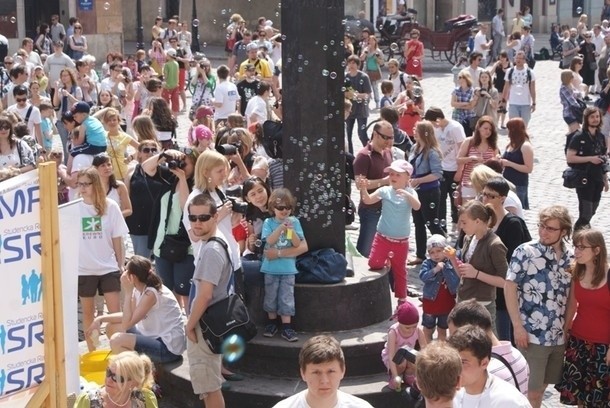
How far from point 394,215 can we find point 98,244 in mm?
2343

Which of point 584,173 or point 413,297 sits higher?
point 584,173

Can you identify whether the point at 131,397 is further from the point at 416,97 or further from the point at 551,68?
the point at 551,68

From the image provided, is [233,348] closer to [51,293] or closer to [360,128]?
[51,293]

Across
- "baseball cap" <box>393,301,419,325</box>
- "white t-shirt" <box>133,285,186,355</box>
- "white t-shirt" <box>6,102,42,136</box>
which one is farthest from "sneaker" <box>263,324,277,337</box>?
"white t-shirt" <box>6,102,42,136</box>

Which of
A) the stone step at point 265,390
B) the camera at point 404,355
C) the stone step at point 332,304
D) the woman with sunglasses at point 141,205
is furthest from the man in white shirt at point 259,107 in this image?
the camera at point 404,355

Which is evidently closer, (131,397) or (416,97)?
(131,397)

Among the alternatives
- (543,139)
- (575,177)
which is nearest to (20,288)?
(575,177)

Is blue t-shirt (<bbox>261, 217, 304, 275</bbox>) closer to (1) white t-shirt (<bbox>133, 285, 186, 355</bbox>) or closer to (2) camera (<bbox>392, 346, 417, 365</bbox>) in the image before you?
(1) white t-shirt (<bbox>133, 285, 186, 355</bbox>)

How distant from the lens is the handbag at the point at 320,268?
8.44 meters

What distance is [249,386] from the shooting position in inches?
318

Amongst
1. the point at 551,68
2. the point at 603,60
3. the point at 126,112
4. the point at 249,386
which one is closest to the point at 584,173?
the point at 249,386

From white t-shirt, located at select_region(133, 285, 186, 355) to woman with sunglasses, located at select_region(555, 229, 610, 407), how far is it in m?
2.49

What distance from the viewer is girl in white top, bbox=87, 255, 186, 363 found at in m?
8.17

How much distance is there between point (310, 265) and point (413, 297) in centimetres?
185
